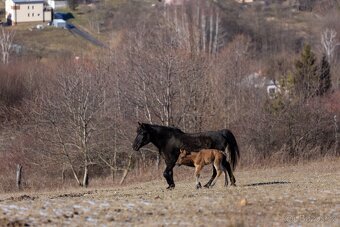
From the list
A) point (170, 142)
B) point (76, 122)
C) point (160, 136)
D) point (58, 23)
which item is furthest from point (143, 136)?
point (58, 23)

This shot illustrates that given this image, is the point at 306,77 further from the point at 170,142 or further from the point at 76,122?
the point at 170,142

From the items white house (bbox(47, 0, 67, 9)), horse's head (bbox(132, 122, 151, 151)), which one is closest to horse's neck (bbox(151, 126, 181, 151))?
horse's head (bbox(132, 122, 151, 151))

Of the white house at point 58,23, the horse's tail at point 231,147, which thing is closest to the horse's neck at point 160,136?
the horse's tail at point 231,147

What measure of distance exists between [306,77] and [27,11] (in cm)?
6635

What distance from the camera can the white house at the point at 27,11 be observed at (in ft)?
356

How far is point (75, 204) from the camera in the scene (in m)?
13.9

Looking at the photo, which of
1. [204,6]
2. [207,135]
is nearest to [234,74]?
[207,135]

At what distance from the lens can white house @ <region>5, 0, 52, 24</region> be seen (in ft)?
356

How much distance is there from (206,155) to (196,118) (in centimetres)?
2042

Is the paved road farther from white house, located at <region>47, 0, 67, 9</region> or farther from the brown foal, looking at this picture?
the brown foal

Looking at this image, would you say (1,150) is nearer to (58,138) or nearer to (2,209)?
(58,138)

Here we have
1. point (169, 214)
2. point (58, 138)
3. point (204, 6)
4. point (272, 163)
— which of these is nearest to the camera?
point (169, 214)

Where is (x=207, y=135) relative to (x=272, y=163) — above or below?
above

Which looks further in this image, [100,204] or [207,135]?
[207,135]
